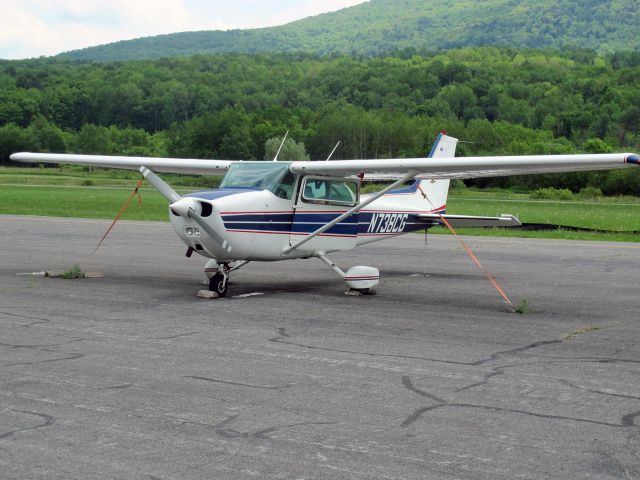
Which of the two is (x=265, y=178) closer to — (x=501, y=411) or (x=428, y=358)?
(x=428, y=358)

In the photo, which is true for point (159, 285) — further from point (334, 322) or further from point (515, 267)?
point (515, 267)

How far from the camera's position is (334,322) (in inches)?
→ 439

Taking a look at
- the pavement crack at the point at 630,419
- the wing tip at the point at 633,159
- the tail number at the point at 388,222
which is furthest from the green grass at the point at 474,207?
the pavement crack at the point at 630,419

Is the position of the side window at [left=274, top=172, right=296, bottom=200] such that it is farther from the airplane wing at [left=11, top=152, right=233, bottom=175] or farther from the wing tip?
the wing tip

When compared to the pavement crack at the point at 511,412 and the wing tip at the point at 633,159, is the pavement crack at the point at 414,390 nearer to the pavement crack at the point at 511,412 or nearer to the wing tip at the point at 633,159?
the pavement crack at the point at 511,412

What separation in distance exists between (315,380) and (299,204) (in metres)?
6.56

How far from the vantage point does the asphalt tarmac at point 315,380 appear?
18.6 feet

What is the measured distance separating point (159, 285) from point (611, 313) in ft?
23.4

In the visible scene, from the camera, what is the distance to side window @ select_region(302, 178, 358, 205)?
14370mm

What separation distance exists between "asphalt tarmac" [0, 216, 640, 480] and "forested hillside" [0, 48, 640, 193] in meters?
46.0

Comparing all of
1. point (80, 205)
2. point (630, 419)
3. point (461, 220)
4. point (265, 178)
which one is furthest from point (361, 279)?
point (80, 205)

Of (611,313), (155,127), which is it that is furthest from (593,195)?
(155,127)

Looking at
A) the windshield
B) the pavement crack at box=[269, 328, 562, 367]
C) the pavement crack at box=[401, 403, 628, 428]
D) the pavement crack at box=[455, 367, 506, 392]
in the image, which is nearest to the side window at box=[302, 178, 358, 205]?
the windshield

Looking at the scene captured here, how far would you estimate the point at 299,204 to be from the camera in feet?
46.5
